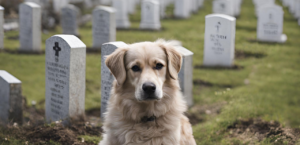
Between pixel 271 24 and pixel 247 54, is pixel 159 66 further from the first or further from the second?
pixel 271 24

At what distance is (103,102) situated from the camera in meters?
6.80

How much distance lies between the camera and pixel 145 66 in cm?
382

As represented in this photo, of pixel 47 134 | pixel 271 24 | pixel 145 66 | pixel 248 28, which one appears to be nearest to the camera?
pixel 145 66

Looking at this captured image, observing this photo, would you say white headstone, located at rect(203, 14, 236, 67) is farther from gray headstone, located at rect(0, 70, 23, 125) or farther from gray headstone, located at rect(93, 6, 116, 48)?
gray headstone, located at rect(0, 70, 23, 125)

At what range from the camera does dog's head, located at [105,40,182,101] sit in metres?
3.70

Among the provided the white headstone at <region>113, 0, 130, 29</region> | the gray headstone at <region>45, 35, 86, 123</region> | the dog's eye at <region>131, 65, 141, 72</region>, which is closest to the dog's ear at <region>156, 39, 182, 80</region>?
the dog's eye at <region>131, 65, 141, 72</region>

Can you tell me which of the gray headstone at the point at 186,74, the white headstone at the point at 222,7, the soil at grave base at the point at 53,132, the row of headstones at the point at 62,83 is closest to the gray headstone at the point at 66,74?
the row of headstones at the point at 62,83

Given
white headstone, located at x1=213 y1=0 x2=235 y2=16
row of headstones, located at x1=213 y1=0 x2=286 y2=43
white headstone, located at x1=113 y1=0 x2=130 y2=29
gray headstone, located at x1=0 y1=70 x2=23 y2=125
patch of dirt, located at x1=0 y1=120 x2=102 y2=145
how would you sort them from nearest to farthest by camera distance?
Result: patch of dirt, located at x1=0 y1=120 x2=102 y2=145 → gray headstone, located at x1=0 y1=70 x2=23 y2=125 → row of headstones, located at x1=213 y1=0 x2=286 y2=43 → white headstone, located at x1=113 y1=0 x2=130 y2=29 → white headstone, located at x1=213 y1=0 x2=235 y2=16

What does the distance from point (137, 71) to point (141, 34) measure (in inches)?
442

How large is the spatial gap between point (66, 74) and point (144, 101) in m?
3.08

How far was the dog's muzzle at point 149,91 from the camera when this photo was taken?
3635 mm

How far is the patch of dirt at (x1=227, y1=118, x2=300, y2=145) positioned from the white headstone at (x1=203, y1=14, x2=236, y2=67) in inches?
173

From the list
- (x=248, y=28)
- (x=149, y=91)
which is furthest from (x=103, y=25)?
(x=149, y=91)

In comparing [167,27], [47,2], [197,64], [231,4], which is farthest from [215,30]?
[47,2]
